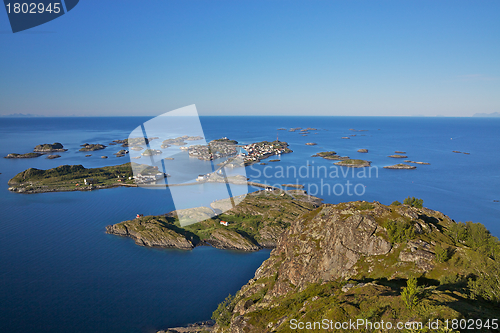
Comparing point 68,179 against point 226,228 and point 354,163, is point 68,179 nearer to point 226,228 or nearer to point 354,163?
point 226,228

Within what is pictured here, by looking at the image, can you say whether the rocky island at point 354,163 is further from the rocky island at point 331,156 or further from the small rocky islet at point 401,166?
the rocky island at point 331,156

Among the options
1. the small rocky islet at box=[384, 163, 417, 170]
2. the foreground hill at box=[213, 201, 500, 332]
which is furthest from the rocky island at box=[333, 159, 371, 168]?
the foreground hill at box=[213, 201, 500, 332]

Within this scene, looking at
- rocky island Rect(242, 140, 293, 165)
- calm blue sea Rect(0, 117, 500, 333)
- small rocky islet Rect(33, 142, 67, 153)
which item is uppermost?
small rocky islet Rect(33, 142, 67, 153)

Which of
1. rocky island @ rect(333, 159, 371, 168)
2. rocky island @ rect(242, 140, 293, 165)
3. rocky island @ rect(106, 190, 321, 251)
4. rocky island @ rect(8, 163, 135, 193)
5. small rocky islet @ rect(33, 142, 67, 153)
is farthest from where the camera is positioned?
small rocky islet @ rect(33, 142, 67, 153)

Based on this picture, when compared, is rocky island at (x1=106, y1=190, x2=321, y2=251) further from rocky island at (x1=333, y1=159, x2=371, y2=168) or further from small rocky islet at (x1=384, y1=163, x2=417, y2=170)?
small rocky islet at (x1=384, y1=163, x2=417, y2=170)

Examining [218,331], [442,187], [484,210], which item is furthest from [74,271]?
[442,187]

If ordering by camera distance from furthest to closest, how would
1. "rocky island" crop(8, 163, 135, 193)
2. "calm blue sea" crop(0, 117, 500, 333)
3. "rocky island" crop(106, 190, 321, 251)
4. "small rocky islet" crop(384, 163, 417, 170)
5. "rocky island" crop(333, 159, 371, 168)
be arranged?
1. "rocky island" crop(333, 159, 371, 168)
2. "small rocky islet" crop(384, 163, 417, 170)
3. "rocky island" crop(8, 163, 135, 193)
4. "rocky island" crop(106, 190, 321, 251)
5. "calm blue sea" crop(0, 117, 500, 333)

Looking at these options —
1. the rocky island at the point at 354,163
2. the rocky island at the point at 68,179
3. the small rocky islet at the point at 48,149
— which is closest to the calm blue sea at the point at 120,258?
the rocky island at the point at 68,179
